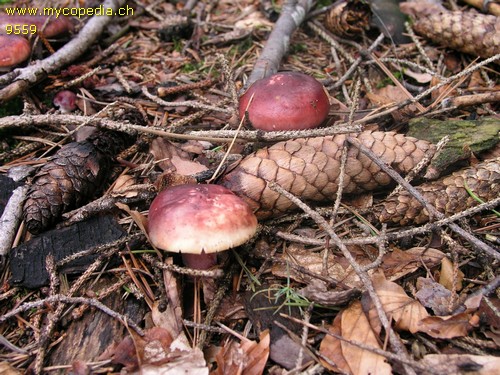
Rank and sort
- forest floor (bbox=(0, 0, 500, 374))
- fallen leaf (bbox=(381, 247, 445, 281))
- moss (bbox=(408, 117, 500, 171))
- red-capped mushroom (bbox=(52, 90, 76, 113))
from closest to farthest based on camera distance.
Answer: forest floor (bbox=(0, 0, 500, 374)) < fallen leaf (bbox=(381, 247, 445, 281)) < moss (bbox=(408, 117, 500, 171)) < red-capped mushroom (bbox=(52, 90, 76, 113))

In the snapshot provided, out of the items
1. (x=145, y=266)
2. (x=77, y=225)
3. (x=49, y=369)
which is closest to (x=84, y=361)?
(x=49, y=369)

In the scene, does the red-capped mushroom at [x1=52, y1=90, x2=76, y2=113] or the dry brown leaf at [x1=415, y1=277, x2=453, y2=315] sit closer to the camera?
the dry brown leaf at [x1=415, y1=277, x2=453, y2=315]

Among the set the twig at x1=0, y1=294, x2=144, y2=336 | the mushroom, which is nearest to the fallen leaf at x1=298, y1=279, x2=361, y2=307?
the mushroom

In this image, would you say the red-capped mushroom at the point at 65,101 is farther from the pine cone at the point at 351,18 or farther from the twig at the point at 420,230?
the pine cone at the point at 351,18

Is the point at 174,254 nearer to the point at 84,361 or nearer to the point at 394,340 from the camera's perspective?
the point at 84,361

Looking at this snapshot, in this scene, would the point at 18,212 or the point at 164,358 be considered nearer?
the point at 164,358

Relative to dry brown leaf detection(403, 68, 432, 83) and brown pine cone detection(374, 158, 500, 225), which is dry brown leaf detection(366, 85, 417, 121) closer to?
dry brown leaf detection(403, 68, 432, 83)

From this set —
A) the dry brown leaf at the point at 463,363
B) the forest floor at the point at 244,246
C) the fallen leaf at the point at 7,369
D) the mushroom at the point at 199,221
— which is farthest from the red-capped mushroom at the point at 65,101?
the dry brown leaf at the point at 463,363
